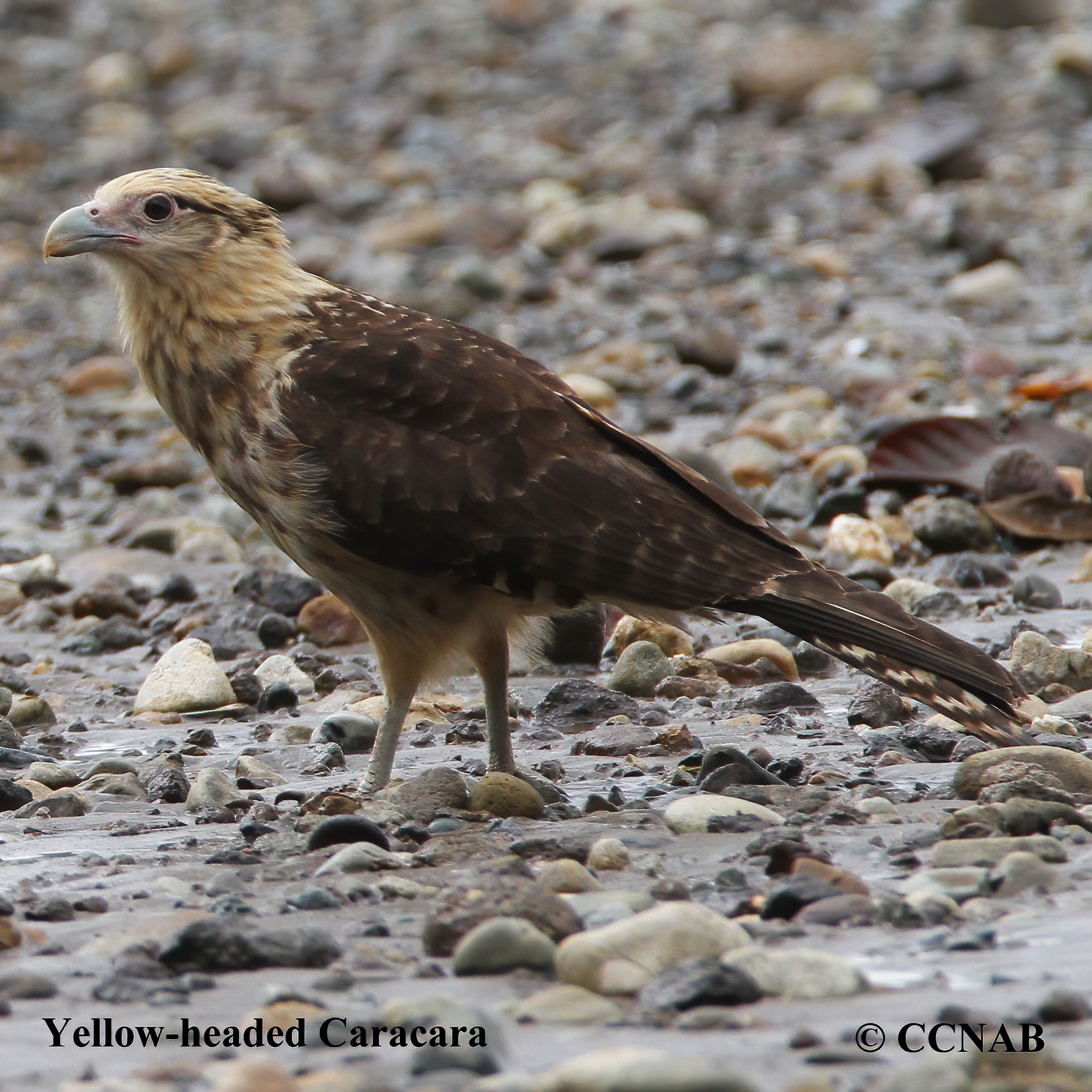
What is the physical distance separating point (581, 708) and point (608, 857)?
6.21ft

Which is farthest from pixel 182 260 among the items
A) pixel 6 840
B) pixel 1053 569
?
pixel 1053 569

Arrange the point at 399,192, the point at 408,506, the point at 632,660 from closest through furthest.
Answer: the point at 408,506 → the point at 632,660 → the point at 399,192

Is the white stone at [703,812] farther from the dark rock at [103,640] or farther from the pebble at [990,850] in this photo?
the dark rock at [103,640]

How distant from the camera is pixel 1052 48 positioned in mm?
16531

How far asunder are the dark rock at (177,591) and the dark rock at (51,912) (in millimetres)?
4001

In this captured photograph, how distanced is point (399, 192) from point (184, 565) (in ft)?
27.1

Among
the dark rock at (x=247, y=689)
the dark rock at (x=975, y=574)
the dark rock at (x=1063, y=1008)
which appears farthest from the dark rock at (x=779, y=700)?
the dark rock at (x=1063, y=1008)

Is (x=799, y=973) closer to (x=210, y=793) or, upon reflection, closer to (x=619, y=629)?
(x=210, y=793)

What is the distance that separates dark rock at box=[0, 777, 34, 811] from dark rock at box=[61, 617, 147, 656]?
2.40 meters

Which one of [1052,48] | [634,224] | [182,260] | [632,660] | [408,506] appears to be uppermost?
[1052,48]

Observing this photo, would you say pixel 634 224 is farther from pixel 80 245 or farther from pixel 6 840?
pixel 6 840

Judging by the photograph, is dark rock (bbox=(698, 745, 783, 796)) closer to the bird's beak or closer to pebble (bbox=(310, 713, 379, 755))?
pebble (bbox=(310, 713, 379, 755))

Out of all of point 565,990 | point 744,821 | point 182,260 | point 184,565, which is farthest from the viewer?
point 184,565

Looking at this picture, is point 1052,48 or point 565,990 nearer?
point 565,990
